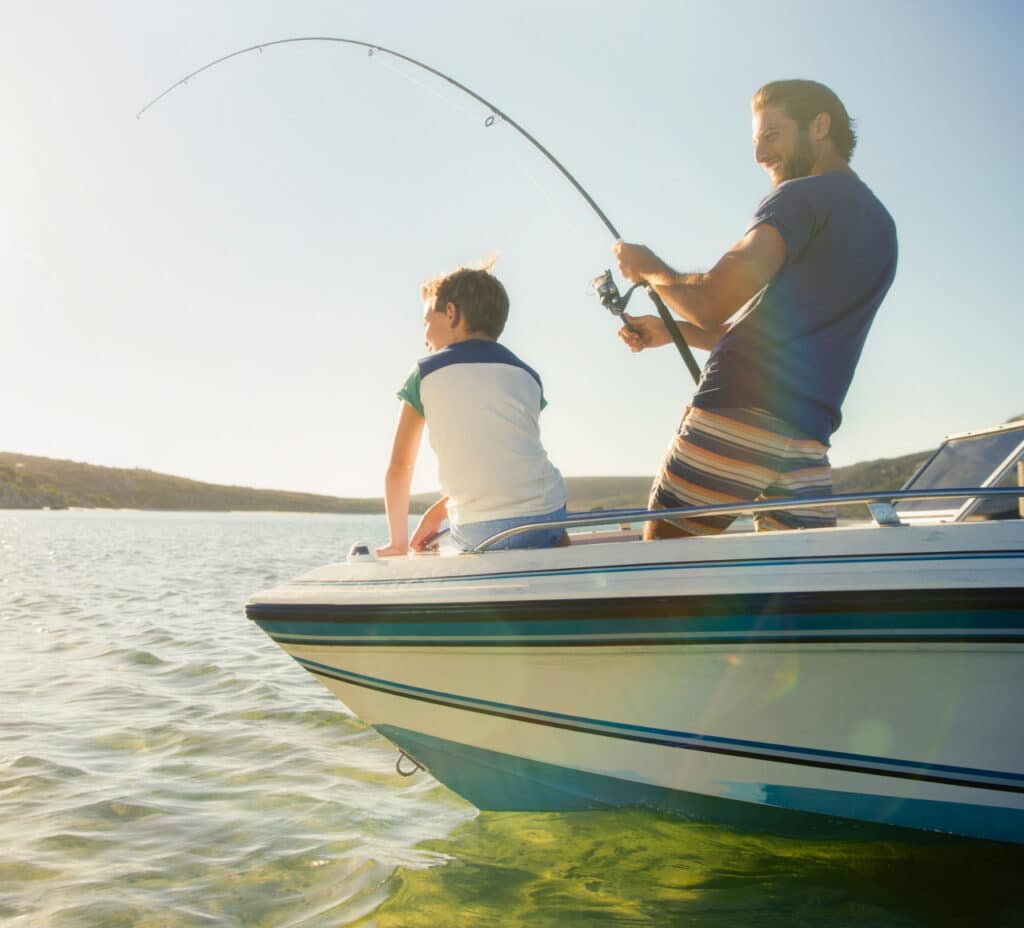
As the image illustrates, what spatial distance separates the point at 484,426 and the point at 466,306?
44cm

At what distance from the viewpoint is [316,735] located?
4.88m

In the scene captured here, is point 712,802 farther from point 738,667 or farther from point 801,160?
point 801,160

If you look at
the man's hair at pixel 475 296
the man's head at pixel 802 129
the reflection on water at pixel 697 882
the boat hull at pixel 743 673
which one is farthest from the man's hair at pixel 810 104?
the reflection on water at pixel 697 882

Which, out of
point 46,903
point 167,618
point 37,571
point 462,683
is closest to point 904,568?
point 462,683

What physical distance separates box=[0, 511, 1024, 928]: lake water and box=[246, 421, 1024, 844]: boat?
27 centimetres

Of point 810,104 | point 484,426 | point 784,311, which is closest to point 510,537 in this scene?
point 484,426

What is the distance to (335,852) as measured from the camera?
10.5 ft

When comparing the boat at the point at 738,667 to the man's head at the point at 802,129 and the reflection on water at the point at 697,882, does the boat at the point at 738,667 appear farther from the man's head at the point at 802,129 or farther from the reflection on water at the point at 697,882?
the man's head at the point at 802,129

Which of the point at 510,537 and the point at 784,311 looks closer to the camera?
the point at 784,311

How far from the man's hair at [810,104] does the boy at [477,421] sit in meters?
1.07

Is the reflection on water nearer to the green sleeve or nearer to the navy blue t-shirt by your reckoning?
the navy blue t-shirt

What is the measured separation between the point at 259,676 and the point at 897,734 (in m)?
4.93

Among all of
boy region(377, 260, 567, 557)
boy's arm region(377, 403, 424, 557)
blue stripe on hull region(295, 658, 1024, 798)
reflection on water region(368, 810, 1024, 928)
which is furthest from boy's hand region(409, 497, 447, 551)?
reflection on water region(368, 810, 1024, 928)

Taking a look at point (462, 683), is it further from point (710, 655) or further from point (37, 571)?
point (37, 571)
